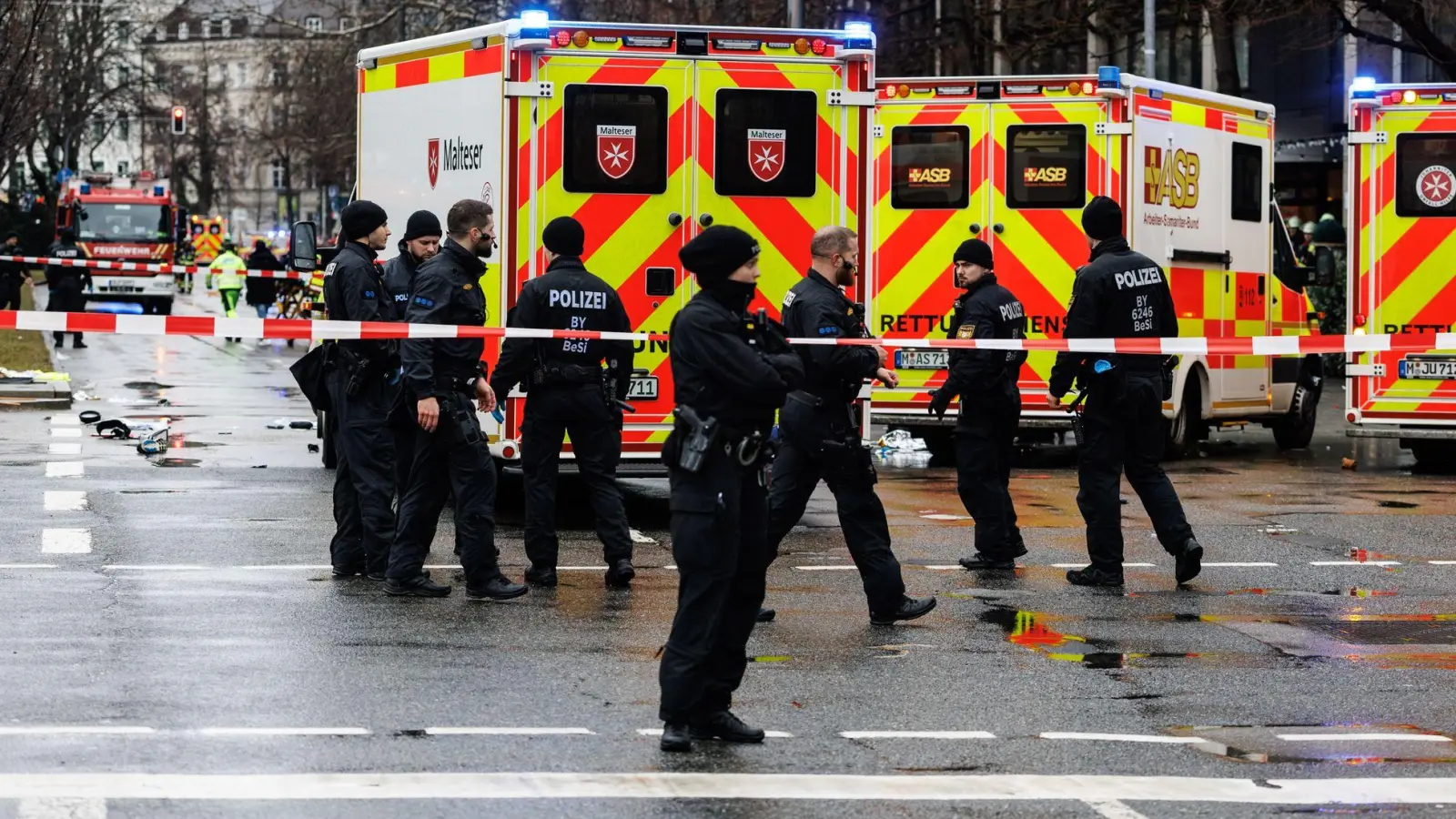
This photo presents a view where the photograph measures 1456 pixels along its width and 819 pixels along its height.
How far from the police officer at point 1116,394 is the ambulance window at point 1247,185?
804 centimetres

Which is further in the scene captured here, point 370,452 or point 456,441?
point 370,452

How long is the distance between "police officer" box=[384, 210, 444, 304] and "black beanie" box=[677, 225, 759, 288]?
141 inches

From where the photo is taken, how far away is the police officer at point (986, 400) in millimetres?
11539

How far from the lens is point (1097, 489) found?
11305mm

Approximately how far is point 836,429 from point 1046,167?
830 cm

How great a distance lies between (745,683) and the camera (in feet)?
27.3

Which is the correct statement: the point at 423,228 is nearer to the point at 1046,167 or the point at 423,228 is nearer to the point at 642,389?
the point at 642,389

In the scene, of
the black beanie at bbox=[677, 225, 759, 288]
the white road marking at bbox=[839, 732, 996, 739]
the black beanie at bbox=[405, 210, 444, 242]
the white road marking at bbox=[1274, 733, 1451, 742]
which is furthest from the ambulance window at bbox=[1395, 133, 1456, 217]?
the black beanie at bbox=[677, 225, 759, 288]

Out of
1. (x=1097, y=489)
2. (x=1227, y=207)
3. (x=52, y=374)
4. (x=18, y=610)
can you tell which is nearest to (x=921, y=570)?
(x=1097, y=489)

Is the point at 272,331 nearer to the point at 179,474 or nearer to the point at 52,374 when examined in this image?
the point at 179,474

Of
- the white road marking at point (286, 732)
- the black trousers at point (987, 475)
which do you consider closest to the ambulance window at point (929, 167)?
the black trousers at point (987, 475)

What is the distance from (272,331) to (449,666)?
3999 millimetres

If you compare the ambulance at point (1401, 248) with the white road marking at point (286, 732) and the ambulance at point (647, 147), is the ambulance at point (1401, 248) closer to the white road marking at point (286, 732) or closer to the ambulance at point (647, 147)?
the ambulance at point (647, 147)

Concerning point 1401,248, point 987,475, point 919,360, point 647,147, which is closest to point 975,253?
point 987,475
